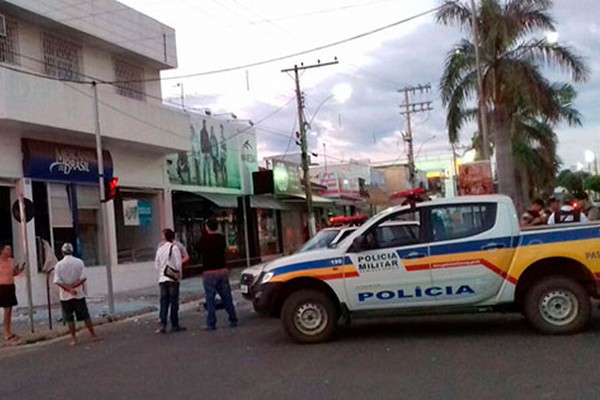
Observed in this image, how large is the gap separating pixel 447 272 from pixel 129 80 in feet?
58.9

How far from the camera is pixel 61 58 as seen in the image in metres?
21.3

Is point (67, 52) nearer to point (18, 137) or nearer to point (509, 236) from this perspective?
point (18, 137)

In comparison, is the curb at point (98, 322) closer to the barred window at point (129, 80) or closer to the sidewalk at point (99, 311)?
the sidewalk at point (99, 311)

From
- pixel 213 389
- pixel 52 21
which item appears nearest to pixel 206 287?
pixel 213 389

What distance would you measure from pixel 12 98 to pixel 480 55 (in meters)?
17.4

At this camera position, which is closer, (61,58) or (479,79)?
(61,58)

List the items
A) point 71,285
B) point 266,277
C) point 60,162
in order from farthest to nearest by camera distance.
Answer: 1. point 60,162
2. point 71,285
3. point 266,277

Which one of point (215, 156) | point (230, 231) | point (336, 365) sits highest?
point (215, 156)

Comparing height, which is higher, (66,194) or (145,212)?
(66,194)

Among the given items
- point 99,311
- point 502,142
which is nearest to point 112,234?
point 99,311

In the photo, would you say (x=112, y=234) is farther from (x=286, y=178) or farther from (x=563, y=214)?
(x=286, y=178)

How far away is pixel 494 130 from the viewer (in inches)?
1112

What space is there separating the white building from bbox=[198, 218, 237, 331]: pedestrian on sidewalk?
6226mm

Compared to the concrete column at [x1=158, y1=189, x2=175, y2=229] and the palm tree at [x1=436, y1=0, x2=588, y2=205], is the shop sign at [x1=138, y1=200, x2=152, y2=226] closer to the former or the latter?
the concrete column at [x1=158, y1=189, x2=175, y2=229]
